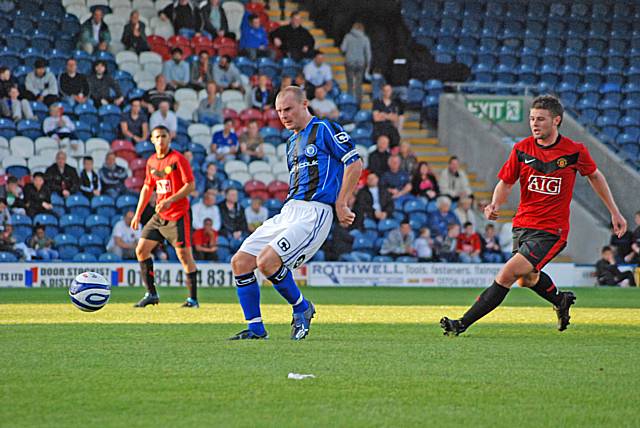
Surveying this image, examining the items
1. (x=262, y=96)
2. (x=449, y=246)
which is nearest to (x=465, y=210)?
(x=449, y=246)

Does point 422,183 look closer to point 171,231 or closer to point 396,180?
point 396,180

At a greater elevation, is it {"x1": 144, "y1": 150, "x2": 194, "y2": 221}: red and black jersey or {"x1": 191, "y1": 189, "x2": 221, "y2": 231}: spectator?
{"x1": 144, "y1": 150, "x2": 194, "y2": 221}: red and black jersey

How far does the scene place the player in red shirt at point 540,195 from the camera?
368 inches

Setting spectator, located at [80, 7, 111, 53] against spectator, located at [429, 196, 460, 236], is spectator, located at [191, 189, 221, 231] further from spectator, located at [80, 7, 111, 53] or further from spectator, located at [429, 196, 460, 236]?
spectator, located at [80, 7, 111, 53]

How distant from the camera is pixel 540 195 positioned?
377 inches

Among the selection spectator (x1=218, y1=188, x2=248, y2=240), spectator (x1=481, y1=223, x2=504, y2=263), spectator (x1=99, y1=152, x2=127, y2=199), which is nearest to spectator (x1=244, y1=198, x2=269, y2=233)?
spectator (x1=218, y1=188, x2=248, y2=240)

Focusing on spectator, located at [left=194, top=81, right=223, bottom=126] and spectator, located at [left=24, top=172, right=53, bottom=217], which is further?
spectator, located at [left=194, top=81, right=223, bottom=126]

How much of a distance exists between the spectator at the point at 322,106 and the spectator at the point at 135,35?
3.96 m

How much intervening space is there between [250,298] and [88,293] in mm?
2986

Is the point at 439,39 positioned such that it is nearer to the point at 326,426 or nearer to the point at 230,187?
the point at 230,187

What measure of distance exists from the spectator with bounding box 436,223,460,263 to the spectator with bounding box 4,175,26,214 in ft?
27.2

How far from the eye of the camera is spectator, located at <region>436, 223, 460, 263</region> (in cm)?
2159

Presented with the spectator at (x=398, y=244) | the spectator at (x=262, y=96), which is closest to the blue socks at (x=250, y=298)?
the spectator at (x=398, y=244)

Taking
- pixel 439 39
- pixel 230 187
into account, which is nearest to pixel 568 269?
pixel 230 187
